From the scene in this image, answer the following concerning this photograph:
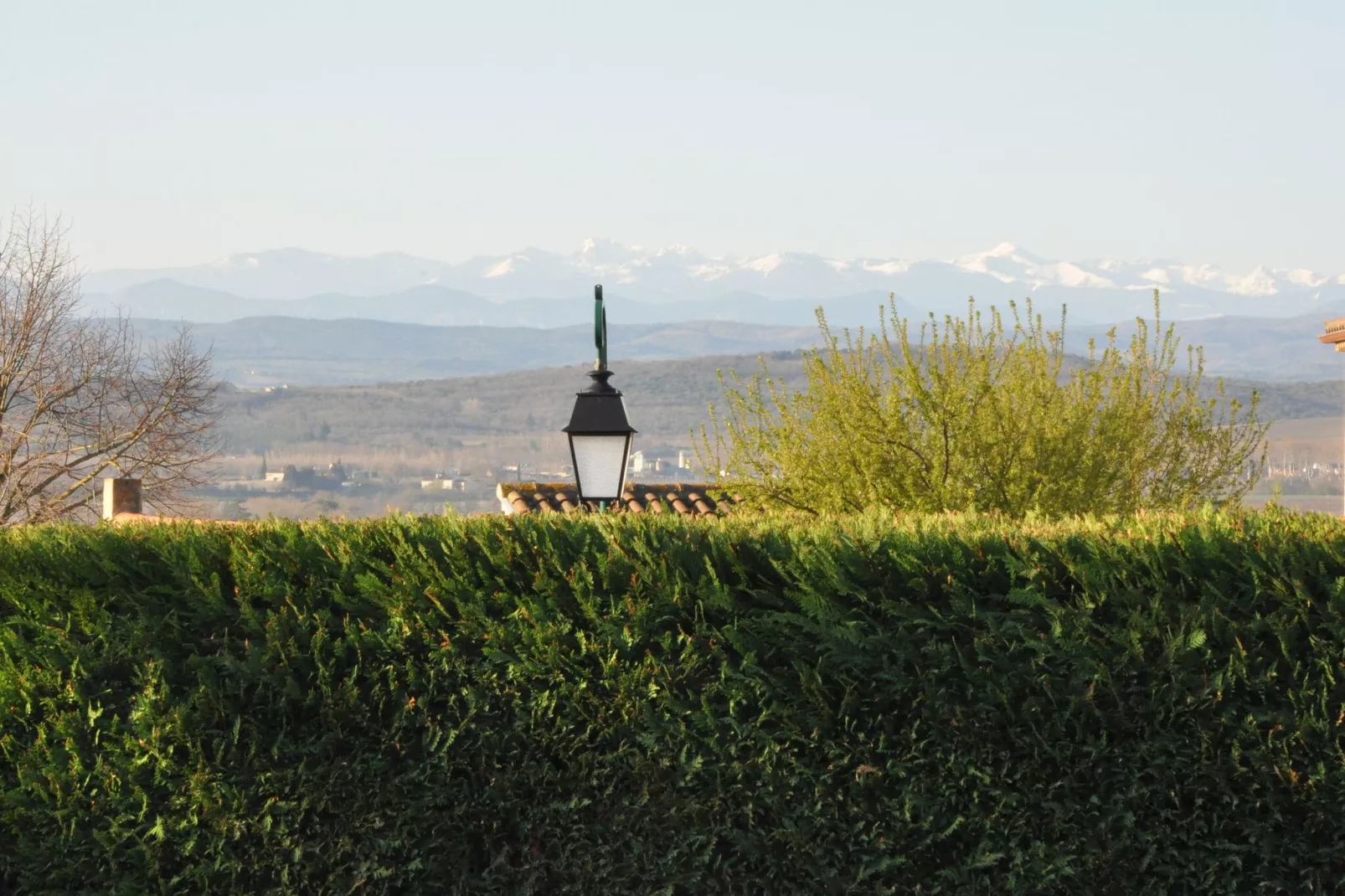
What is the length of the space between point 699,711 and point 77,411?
28.1 m

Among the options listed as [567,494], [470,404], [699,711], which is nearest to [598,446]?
[699,711]

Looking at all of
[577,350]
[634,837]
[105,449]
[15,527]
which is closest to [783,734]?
[634,837]

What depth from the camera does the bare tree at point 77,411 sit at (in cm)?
2906

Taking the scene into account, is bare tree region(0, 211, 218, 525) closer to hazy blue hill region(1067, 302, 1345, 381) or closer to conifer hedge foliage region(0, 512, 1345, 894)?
conifer hedge foliage region(0, 512, 1345, 894)

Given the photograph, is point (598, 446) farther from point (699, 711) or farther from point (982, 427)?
point (699, 711)

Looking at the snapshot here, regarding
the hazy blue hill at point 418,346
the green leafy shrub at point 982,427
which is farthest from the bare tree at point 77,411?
the hazy blue hill at point 418,346

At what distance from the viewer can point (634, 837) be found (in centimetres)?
538

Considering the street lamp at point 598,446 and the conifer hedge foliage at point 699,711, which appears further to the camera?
the street lamp at point 598,446

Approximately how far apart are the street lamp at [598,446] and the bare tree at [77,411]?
22.1 m

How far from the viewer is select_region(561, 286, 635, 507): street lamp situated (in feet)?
29.7

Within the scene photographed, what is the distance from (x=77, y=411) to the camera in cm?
2998

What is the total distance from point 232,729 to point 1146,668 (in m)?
3.71

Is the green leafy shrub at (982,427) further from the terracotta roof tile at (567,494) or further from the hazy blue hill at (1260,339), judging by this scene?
the hazy blue hill at (1260,339)

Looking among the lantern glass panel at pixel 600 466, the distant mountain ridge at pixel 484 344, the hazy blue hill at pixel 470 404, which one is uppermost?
the distant mountain ridge at pixel 484 344
